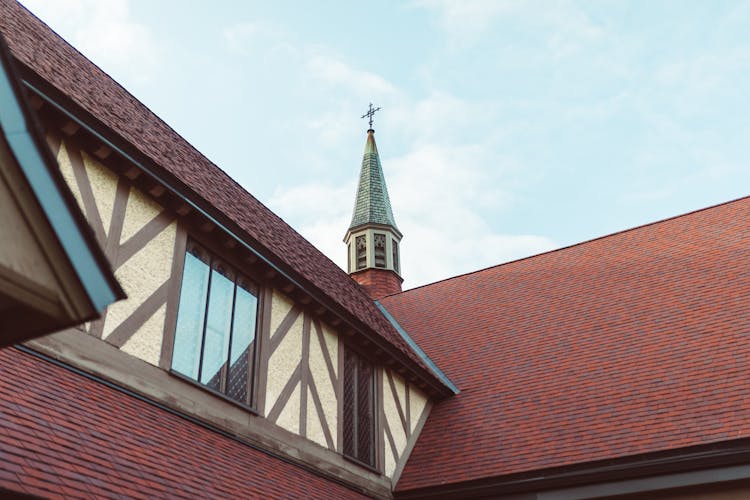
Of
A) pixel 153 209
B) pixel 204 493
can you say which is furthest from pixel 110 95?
pixel 204 493

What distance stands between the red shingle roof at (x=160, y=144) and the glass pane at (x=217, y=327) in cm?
65

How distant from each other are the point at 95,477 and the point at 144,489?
475 millimetres

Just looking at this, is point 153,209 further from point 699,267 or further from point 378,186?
point 378,186

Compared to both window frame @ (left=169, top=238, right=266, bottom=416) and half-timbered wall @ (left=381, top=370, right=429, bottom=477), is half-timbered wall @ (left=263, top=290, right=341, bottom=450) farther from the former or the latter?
half-timbered wall @ (left=381, top=370, right=429, bottom=477)

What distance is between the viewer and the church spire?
67.3 feet

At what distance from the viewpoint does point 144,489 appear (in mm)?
5801

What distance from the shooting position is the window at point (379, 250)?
20969 millimetres

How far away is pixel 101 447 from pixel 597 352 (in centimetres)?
840

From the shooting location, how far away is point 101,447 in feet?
19.4

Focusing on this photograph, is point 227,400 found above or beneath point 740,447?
above

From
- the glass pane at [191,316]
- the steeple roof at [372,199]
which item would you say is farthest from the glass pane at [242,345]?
the steeple roof at [372,199]

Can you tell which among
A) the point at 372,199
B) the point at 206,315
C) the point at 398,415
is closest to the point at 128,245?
the point at 206,315

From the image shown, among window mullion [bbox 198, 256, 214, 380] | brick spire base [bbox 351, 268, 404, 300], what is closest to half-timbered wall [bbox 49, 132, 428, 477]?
window mullion [bbox 198, 256, 214, 380]

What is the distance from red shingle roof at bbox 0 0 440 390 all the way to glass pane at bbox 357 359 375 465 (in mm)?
599
